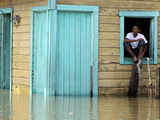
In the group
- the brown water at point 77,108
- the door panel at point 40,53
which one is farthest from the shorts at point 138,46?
the door panel at point 40,53

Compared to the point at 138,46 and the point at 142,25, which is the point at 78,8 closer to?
the point at 138,46

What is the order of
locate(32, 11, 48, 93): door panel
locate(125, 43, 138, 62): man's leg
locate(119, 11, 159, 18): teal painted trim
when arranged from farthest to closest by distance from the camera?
locate(119, 11, 159, 18): teal painted trim, locate(125, 43, 138, 62): man's leg, locate(32, 11, 48, 93): door panel

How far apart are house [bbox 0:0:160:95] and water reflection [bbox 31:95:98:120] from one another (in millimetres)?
911

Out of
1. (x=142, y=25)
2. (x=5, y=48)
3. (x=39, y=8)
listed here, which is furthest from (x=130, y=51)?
(x=5, y=48)

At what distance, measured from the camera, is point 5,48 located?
2105 centimetres

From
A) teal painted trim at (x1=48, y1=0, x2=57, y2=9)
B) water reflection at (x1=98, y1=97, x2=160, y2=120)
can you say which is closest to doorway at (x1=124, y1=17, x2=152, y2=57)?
water reflection at (x1=98, y1=97, x2=160, y2=120)

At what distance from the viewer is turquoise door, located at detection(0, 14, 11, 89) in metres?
21.0

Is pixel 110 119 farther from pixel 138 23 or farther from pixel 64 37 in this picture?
pixel 138 23

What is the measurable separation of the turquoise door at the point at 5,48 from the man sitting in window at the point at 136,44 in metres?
4.71

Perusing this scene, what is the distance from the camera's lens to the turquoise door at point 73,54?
18078 mm

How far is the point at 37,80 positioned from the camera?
1864cm

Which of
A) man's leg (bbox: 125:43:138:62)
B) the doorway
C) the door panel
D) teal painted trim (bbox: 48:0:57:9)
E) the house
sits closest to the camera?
teal painted trim (bbox: 48:0:57:9)

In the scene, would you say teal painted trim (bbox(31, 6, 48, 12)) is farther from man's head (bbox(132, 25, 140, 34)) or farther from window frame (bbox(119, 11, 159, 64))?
man's head (bbox(132, 25, 140, 34))

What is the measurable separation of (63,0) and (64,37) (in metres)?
1.13
